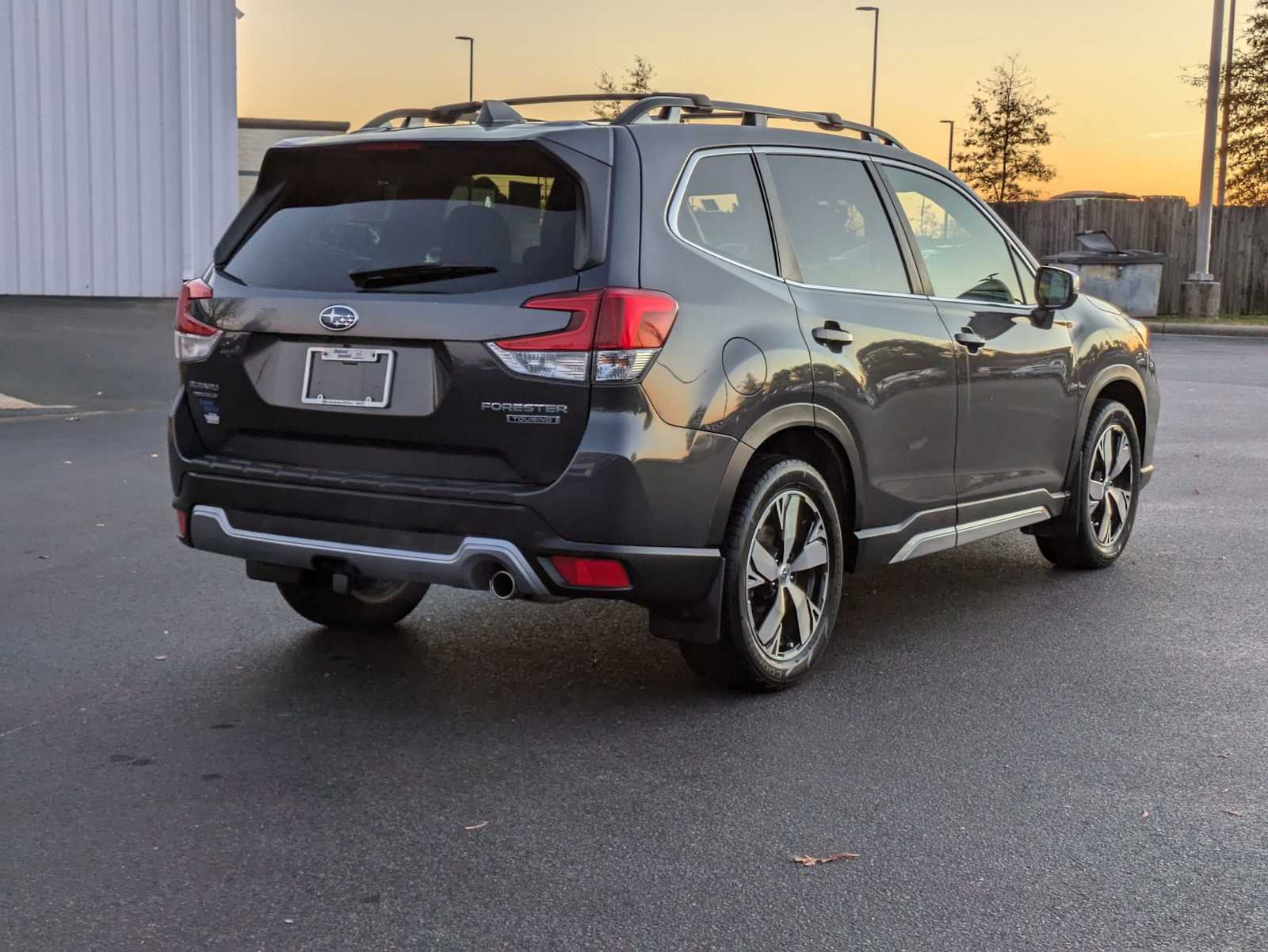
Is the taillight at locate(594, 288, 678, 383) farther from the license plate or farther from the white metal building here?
the white metal building

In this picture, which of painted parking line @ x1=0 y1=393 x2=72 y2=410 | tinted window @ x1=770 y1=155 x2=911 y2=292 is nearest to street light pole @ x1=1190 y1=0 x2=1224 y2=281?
painted parking line @ x1=0 y1=393 x2=72 y2=410

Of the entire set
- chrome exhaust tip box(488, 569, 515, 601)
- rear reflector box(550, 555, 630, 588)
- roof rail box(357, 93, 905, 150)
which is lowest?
chrome exhaust tip box(488, 569, 515, 601)

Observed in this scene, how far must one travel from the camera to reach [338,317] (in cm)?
466

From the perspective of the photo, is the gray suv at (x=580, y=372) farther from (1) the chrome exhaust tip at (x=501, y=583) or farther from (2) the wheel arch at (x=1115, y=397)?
(2) the wheel arch at (x=1115, y=397)

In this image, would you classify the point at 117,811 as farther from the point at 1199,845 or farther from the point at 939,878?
the point at 1199,845

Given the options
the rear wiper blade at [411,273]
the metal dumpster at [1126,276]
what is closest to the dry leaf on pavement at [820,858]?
the rear wiper blade at [411,273]

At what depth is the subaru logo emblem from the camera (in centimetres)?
464

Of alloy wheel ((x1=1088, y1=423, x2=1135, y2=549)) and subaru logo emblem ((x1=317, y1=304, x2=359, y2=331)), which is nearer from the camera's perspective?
subaru logo emblem ((x1=317, y1=304, x2=359, y2=331))

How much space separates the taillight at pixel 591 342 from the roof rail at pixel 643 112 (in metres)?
0.64

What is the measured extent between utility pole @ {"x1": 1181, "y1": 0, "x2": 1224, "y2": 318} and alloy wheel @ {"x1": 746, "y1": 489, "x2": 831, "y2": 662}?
2779 centimetres

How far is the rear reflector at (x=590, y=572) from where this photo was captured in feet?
14.7

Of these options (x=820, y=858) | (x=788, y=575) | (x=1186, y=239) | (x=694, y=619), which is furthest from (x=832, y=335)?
(x=1186, y=239)

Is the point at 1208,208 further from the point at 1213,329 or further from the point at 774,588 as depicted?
the point at 774,588

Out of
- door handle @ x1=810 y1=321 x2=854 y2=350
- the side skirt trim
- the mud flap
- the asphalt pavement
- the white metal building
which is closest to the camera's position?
the asphalt pavement
